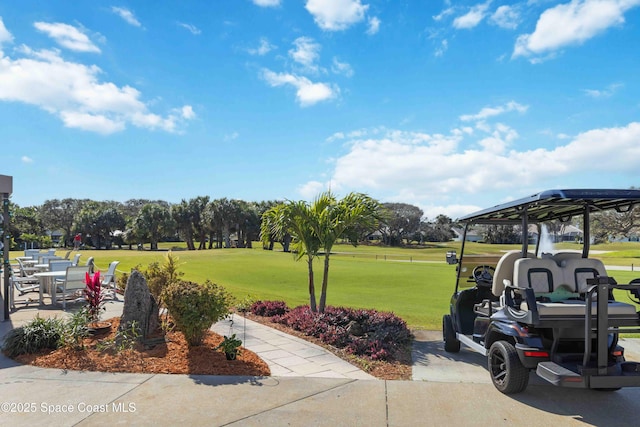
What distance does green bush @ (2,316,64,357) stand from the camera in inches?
234

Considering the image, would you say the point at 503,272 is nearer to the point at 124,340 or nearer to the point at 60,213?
the point at 124,340

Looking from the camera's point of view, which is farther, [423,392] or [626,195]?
[423,392]

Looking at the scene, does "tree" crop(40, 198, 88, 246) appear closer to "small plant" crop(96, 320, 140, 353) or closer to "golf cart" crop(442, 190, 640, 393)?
"small plant" crop(96, 320, 140, 353)

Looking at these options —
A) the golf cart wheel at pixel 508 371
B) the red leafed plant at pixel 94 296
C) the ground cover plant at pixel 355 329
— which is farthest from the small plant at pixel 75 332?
the golf cart wheel at pixel 508 371

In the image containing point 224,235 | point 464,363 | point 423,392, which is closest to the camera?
point 423,392

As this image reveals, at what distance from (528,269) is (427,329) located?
161 inches

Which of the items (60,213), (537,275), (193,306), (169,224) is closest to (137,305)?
(193,306)

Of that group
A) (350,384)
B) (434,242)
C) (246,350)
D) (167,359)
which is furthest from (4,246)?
(434,242)

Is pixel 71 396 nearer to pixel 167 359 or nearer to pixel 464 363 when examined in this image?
pixel 167 359

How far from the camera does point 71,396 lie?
445cm

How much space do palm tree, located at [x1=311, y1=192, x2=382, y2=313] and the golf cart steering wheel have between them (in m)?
2.34

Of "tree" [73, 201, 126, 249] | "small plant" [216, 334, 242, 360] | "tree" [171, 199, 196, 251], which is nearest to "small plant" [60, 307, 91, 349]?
"small plant" [216, 334, 242, 360]

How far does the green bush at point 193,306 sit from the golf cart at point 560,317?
3523 millimetres

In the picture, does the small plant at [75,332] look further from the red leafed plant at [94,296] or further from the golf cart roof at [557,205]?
the golf cart roof at [557,205]
